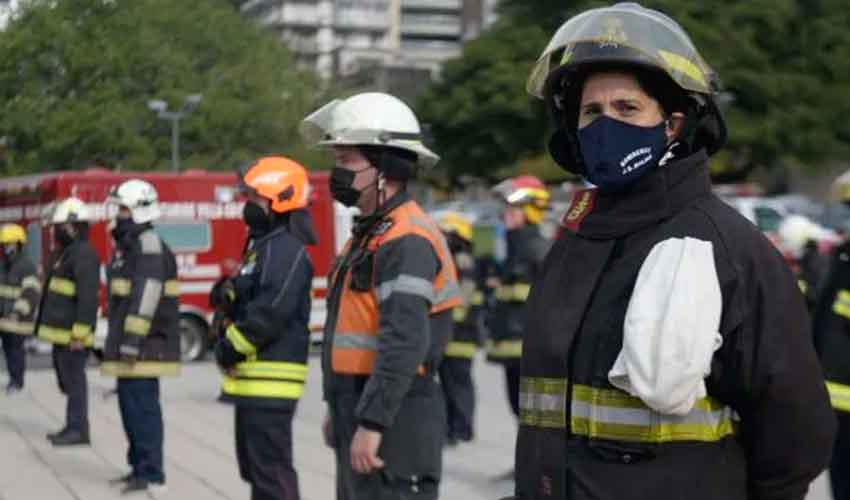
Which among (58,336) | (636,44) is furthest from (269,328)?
(58,336)

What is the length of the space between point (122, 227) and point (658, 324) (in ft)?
25.5

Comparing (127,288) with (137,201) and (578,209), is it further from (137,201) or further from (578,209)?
(578,209)

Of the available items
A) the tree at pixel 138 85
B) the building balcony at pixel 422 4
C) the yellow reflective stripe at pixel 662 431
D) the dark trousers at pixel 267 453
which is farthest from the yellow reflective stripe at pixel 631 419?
the building balcony at pixel 422 4

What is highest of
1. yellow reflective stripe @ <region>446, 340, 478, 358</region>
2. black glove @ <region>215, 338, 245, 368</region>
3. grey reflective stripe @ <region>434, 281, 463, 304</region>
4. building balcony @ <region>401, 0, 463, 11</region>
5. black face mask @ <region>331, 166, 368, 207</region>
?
building balcony @ <region>401, 0, 463, 11</region>

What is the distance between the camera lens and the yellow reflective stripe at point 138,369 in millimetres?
9891

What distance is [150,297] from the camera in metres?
9.87

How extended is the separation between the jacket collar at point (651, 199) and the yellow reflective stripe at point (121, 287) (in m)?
7.24

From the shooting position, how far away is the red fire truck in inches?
819

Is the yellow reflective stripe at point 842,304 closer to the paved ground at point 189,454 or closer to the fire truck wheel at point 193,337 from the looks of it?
the paved ground at point 189,454

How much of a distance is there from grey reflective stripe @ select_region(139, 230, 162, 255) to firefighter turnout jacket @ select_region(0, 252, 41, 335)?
6.88 metres

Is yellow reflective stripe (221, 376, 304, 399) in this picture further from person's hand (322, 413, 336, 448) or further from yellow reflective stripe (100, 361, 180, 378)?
yellow reflective stripe (100, 361, 180, 378)

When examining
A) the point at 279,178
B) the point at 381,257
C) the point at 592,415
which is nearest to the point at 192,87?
the point at 279,178

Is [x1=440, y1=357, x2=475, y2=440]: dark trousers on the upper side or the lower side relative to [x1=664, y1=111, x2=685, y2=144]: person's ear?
lower

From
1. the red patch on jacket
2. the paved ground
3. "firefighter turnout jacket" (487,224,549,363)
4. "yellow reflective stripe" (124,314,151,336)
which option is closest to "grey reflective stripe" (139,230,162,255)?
"yellow reflective stripe" (124,314,151,336)
